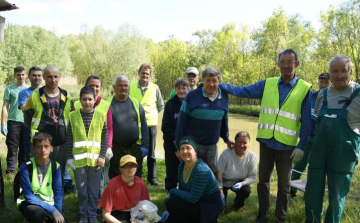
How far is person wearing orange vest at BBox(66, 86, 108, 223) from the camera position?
364cm

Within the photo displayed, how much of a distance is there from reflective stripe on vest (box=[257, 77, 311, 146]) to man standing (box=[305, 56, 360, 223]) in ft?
0.81

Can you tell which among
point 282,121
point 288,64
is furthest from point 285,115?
point 288,64

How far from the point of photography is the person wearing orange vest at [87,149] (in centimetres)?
364

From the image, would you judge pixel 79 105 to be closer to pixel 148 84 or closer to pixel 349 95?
pixel 148 84

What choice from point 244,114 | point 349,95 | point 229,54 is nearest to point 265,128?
point 349,95

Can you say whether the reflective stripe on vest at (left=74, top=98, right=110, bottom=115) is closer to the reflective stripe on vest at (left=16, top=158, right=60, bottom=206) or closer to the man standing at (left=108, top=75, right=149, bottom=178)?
the man standing at (left=108, top=75, right=149, bottom=178)

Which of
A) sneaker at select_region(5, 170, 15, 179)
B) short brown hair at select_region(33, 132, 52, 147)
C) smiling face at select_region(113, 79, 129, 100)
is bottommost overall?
sneaker at select_region(5, 170, 15, 179)

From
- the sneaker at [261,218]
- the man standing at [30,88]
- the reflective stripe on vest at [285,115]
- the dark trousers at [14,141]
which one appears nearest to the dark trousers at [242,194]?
the sneaker at [261,218]

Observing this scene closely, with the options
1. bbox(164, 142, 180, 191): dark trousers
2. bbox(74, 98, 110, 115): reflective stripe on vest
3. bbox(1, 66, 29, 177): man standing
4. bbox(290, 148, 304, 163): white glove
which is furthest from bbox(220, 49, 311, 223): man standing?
bbox(1, 66, 29, 177): man standing

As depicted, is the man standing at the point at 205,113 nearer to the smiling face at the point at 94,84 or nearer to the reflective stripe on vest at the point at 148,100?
the smiling face at the point at 94,84

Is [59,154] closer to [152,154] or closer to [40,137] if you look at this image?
[40,137]

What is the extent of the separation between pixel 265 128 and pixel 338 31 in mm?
22090

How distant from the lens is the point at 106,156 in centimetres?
392

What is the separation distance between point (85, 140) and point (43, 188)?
2.29 feet
